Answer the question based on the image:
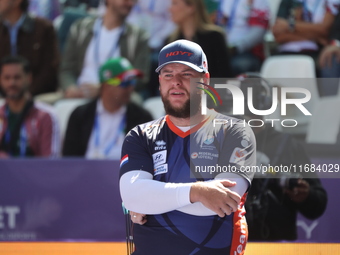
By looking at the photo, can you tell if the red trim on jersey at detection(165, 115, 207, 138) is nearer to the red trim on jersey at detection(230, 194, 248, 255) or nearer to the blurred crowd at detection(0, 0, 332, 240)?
the red trim on jersey at detection(230, 194, 248, 255)

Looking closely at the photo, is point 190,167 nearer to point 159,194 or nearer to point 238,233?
point 159,194

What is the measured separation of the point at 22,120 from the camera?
6.02 metres

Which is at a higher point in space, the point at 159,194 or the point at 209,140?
the point at 209,140

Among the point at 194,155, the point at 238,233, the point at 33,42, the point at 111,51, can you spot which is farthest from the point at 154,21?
the point at 238,233

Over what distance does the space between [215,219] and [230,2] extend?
12.1 feet

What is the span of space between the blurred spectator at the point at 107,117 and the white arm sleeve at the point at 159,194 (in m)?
2.86

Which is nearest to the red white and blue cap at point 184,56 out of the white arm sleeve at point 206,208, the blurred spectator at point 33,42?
the white arm sleeve at point 206,208

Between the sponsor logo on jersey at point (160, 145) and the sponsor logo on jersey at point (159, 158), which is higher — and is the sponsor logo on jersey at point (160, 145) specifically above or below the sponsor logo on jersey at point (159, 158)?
above

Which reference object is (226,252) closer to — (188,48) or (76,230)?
(188,48)

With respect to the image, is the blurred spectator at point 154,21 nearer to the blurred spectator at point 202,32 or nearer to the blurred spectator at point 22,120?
the blurred spectator at point 202,32

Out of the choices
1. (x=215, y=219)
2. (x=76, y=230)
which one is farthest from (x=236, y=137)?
(x=76, y=230)

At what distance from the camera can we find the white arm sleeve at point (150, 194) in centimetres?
276

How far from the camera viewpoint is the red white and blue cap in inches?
114

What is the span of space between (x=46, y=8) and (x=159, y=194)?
4280 mm
